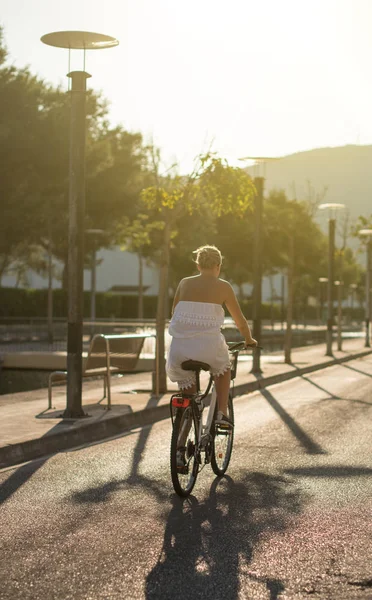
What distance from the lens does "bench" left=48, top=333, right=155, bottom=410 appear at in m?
13.2

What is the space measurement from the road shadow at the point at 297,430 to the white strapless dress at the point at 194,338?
2845 millimetres

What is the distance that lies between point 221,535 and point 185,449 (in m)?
1.11

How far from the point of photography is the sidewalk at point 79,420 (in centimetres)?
967

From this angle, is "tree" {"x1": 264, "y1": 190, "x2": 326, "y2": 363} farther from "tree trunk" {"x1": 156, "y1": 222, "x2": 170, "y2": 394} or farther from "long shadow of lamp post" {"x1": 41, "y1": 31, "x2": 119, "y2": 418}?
"long shadow of lamp post" {"x1": 41, "y1": 31, "x2": 119, "y2": 418}

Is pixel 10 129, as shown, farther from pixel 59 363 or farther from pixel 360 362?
pixel 360 362

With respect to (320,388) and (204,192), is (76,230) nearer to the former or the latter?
(204,192)

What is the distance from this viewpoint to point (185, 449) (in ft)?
22.9

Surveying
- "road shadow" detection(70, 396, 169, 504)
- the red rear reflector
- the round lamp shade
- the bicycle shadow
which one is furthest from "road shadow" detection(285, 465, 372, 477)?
the round lamp shade

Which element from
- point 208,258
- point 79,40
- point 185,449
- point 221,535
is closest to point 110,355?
point 79,40

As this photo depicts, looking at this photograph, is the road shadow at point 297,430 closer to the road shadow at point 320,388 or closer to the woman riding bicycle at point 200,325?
the road shadow at point 320,388

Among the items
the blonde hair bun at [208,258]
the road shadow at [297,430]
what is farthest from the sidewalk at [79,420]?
the blonde hair bun at [208,258]

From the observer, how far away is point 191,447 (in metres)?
7.17

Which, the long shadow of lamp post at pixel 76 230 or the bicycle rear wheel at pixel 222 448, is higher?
the long shadow of lamp post at pixel 76 230

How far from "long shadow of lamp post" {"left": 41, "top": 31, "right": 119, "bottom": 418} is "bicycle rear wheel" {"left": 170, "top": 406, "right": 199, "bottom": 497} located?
4678 millimetres
